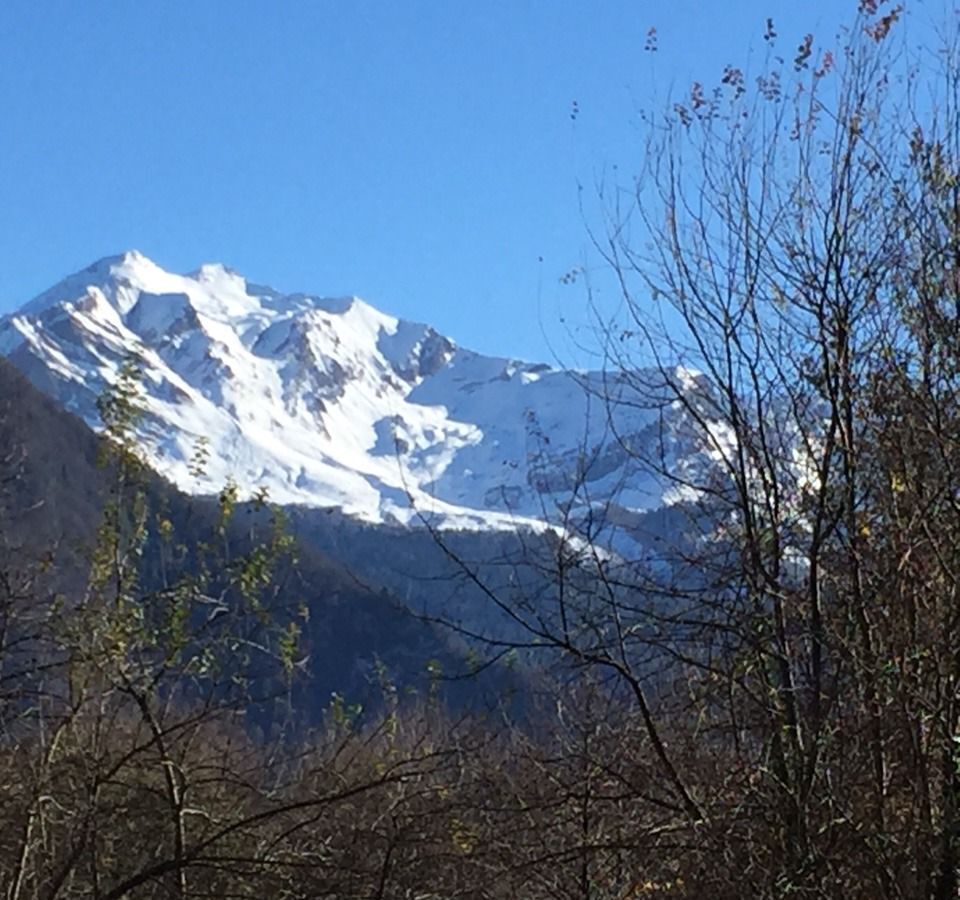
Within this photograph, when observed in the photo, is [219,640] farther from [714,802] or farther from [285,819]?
[714,802]

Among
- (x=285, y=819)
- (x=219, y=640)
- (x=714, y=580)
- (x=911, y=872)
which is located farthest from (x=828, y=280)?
(x=285, y=819)

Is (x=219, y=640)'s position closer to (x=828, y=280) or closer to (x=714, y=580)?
(x=714, y=580)

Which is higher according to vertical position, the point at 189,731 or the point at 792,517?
the point at 792,517

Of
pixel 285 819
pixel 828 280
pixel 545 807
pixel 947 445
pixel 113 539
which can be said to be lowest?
pixel 285 819

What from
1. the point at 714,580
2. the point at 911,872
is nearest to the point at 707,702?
the point at 714,580

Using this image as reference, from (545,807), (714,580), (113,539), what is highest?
(714,580)

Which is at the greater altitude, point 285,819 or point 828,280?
Answer: point 828,280

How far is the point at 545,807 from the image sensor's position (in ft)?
19.8

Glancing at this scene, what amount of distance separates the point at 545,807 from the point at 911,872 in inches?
63.5

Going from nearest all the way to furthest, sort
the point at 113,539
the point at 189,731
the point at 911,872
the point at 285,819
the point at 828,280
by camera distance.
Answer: the point at 911,872 → the point at 828,280 → the point at 189,731 → the point at 285,819 → the point at 113,539

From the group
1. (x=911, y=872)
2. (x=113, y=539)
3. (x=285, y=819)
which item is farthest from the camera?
(x=113, y=539)

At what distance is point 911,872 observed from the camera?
4867mm

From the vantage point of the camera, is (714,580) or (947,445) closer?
(947,445)

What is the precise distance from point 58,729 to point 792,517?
3.01m
